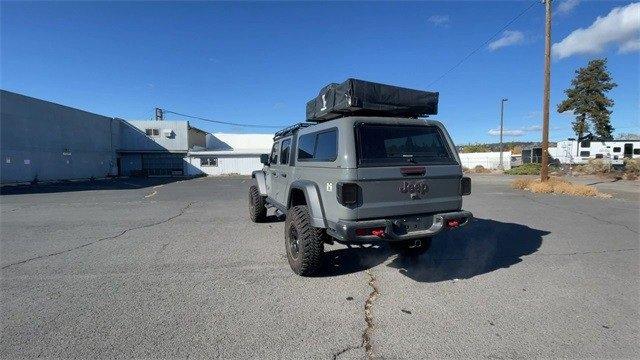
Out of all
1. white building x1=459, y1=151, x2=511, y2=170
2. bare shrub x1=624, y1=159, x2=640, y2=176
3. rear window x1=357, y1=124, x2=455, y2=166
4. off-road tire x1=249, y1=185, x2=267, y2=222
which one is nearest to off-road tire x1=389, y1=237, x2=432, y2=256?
rear window x1=357, y1=124, x2=455, y2=166

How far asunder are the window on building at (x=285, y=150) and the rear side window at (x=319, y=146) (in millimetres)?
557

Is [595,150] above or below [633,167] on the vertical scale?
above

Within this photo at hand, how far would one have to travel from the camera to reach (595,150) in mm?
33156

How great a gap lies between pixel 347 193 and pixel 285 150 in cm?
263

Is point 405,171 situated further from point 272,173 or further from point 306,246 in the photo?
point 272,173

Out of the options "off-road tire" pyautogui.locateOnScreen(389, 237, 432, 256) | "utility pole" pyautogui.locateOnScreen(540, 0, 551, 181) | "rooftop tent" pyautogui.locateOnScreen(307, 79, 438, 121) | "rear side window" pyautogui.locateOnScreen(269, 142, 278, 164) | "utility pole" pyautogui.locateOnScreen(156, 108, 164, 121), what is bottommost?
"off-road tire" pyautogui.locateOnScreen(389, 237, 432, 256)

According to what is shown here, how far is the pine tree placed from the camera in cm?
4303

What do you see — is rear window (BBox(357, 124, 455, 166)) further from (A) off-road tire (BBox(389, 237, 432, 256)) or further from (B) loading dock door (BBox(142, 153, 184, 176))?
(B) loading dock door (BBox(142, 153, 184, 176))

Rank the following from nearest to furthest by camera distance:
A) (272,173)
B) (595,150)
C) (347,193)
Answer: (347,193), (272,173), (595,150)

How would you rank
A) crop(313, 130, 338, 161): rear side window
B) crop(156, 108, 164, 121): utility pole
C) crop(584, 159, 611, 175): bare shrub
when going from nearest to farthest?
crop(313, 130, 338, 161): rear side window < crop(584, 159, 611, 175): bare shrub < crop(156, 108, 164, 121): utility pole

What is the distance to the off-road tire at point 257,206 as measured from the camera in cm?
813

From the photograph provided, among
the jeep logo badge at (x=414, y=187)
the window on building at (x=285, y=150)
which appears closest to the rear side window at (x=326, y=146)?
the jeep logo badge at (x=414, y=187)

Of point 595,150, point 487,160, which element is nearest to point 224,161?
point 487,160

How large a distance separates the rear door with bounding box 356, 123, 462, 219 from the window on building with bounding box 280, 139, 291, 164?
6.76ft
